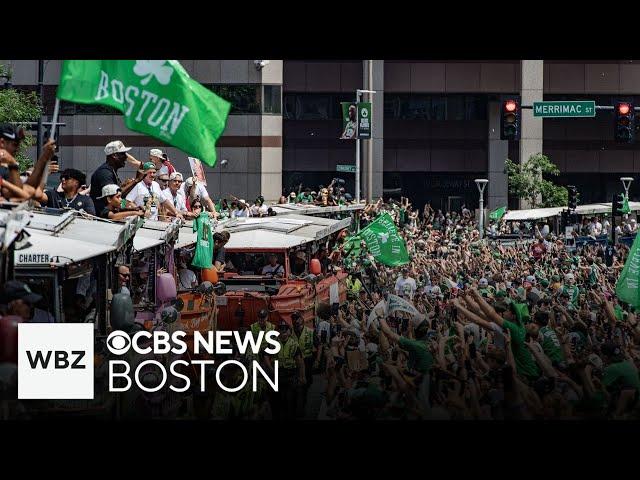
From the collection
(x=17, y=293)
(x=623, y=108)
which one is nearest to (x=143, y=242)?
(x=17, y=293)

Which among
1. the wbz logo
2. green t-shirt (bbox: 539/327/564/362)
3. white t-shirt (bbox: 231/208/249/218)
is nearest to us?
the wbz logo

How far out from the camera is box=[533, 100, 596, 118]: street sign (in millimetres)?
27641

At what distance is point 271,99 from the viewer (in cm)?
4766

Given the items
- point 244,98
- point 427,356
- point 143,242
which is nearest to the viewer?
point 427,356

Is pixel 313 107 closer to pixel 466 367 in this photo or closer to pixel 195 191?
pixel 195 191

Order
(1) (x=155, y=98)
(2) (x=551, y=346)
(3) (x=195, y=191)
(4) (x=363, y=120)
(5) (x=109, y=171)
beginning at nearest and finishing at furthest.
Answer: (1) (x=155, y=98), (2) (x=551, y=346), (5) (x=109, y=171), (3) (x=195, y=191), (4) (x=363, y=120)

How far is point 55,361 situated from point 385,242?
14360mm

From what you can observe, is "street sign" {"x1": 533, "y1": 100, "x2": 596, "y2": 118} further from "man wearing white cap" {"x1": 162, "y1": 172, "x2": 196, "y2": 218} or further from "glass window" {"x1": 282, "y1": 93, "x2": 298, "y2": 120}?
"glass window" {"x1": 282, "y1": 93, "x2": 298, "y2": 120}

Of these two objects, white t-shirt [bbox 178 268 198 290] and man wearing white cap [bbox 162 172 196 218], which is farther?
man wearing white cap [bbox 162 172 196 218]

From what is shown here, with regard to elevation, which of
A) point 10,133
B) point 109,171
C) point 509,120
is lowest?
point 109,171

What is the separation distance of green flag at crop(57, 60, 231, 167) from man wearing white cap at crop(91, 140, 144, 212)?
195cm

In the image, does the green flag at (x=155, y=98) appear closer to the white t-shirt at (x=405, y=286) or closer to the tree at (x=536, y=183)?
the white t-shirt at (x=405, y=286)

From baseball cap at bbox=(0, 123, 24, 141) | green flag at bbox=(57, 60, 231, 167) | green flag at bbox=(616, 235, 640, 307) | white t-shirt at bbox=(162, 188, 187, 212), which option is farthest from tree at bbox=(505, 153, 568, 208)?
baseball cap at bbox=(0, 123, 24, 141)
